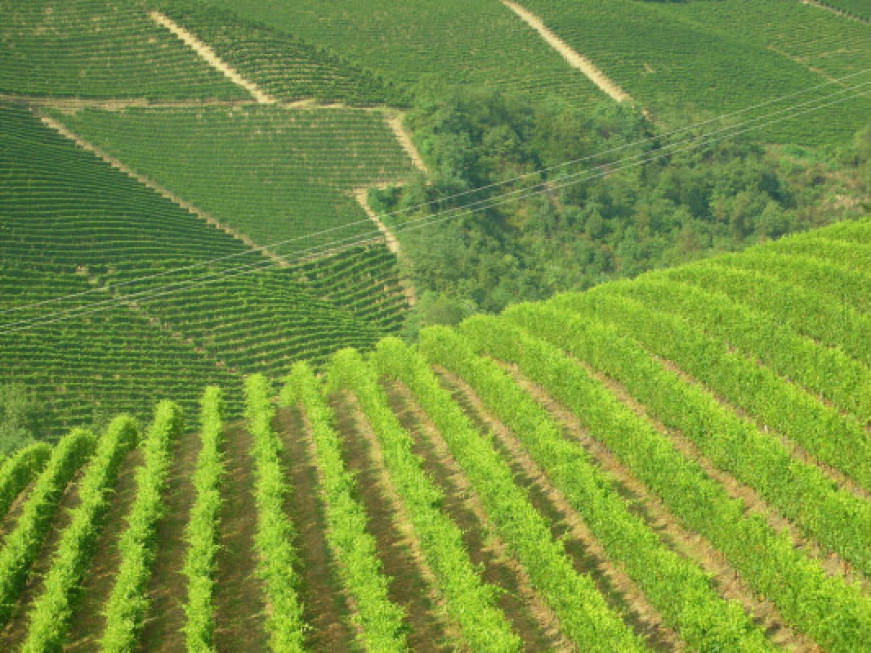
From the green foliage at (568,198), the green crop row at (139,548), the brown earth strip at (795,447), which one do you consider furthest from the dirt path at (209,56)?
the brown earth strip at (795,447)

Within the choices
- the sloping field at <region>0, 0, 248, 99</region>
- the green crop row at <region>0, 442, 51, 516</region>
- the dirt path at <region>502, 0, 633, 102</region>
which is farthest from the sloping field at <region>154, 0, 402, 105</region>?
the green crop row at <region>0, 442, 51, 516</region>

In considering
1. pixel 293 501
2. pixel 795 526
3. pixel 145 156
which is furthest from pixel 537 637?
pixel 145 156

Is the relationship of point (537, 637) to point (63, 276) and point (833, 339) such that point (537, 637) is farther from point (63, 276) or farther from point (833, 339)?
point (63, 276)

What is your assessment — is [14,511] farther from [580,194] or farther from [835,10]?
[835,10]

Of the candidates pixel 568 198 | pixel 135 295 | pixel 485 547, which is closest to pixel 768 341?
pixel 485 547

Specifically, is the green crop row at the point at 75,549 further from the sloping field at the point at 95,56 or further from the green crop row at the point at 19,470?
the sloping field at the point at 95,56

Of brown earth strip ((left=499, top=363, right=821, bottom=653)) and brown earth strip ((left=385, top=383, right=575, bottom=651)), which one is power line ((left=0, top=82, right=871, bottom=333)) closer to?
brown earth strip ((left=385, top=383, right=575, bottom=651))
